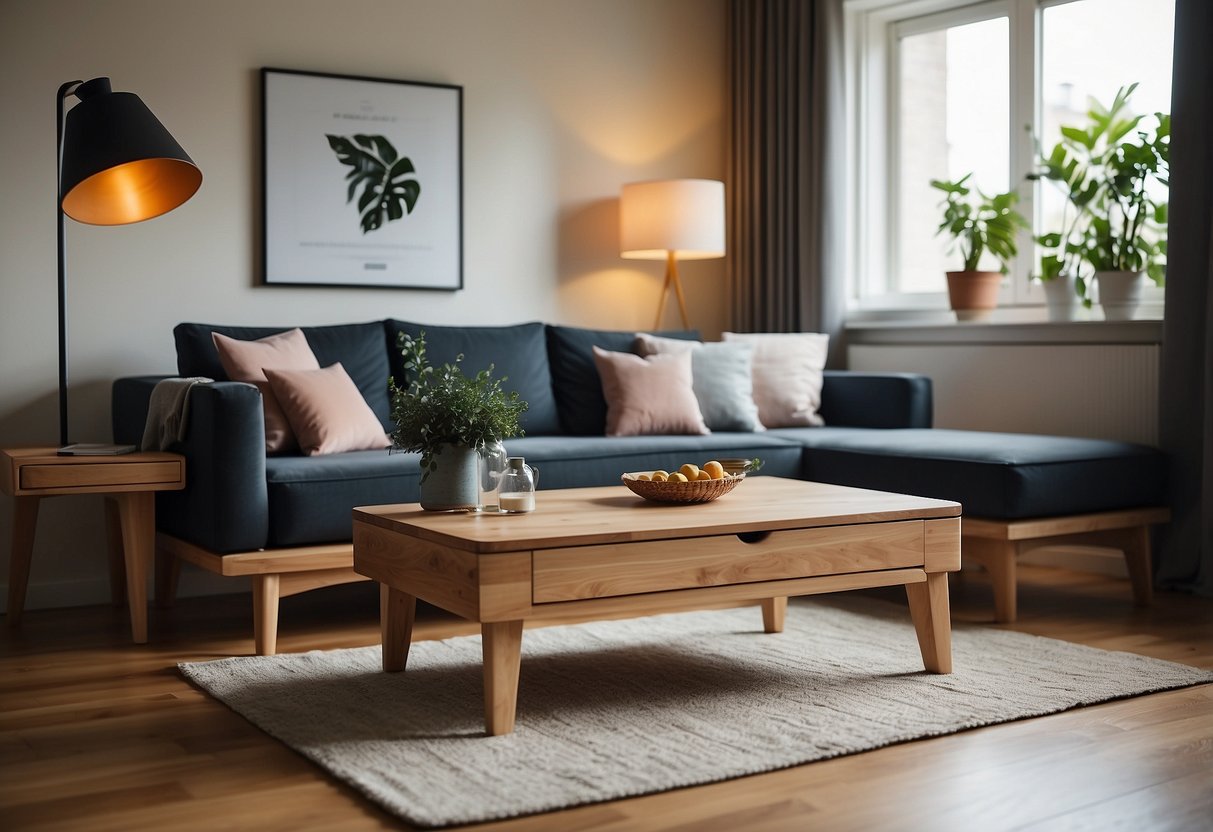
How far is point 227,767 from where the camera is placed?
230 cm

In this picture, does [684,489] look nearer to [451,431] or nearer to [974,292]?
[451,431]

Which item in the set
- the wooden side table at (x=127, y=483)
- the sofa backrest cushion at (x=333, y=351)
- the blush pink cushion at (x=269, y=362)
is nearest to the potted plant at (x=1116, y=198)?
the sofa backrest cushion at (x=333, y=351)

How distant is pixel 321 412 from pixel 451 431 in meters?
1.01

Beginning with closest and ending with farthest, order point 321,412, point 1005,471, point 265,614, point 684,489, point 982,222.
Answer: point 684,489 < point 265,614 < point 1005,471 < point 321,412 < point 982,222

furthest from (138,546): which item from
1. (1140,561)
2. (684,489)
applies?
(1140,561)

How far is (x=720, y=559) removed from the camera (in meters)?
2.67

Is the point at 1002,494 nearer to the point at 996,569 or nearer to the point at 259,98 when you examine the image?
the point at 996,569

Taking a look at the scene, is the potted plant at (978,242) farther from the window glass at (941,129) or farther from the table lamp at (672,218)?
the table lamp at (672,218)

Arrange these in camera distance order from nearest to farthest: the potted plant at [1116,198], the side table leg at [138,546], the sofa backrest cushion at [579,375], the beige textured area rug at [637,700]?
the beige textured area rug at [637,700]
the side table leg at [138,546]
the potted plant at [1116,198]
the sofa backrest cushion at [579,375]

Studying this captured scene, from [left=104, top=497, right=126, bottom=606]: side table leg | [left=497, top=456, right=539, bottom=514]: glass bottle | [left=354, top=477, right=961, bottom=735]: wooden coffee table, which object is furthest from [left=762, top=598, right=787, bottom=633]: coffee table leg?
[left=104, top=497, right=126, bottom=606]: side table leg

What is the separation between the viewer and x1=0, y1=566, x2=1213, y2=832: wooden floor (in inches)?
79.7

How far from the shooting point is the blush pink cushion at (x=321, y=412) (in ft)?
12.0

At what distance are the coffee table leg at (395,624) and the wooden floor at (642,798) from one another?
1.36 ft

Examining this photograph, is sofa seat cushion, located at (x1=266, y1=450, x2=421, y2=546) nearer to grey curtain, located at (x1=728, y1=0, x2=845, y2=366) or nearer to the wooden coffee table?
the wooden coffee table
